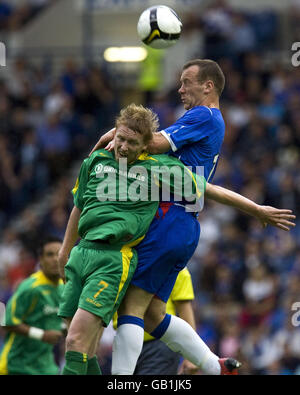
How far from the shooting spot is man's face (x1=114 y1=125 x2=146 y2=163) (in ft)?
22.4

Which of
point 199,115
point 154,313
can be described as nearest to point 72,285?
point 154,313

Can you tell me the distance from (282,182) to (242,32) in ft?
14.6

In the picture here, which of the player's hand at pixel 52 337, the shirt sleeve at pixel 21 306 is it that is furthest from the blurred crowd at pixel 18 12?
the player's hand at pixel 52 337

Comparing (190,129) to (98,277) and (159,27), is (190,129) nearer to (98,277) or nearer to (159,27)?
(159,27)

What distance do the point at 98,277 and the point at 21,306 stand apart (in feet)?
8.98

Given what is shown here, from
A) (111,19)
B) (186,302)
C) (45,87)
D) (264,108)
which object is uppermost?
(111,19)

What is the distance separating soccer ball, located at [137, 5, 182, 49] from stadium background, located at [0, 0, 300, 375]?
470 centimetres

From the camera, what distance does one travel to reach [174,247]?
22.9 ft

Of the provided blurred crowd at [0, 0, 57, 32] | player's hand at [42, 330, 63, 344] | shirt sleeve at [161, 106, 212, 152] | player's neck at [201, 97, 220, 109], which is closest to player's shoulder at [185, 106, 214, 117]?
shirt sleeve at [161, 106, 212, 152]

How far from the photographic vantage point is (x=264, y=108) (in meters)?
15.9

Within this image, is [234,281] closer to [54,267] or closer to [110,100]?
[54,267]

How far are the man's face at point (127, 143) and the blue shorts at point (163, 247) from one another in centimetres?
49
